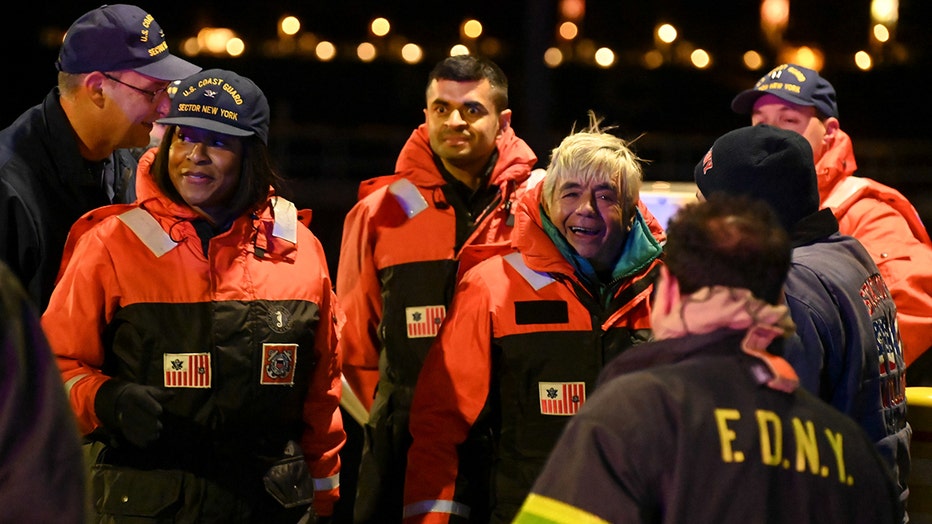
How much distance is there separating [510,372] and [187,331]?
87 cm

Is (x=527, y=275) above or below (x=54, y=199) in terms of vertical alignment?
below

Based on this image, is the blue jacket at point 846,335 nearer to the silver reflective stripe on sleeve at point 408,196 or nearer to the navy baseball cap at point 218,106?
the navy baseball cap at point 218,106

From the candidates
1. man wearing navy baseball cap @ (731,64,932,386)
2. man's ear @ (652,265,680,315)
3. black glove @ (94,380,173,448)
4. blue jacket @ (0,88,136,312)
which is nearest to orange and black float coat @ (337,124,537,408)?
man wearing navy baseball cap @ (731,64,932,386)

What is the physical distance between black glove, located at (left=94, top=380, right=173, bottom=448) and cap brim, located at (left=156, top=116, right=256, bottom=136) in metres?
0.73

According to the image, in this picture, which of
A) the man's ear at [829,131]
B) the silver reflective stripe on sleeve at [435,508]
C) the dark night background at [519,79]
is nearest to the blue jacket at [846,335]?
the silver reflective stripe on sleeve at [435,508]

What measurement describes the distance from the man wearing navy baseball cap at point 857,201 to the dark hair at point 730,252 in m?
2.75

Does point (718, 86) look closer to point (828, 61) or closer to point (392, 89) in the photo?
point (828, 61)

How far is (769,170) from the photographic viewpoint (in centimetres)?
315

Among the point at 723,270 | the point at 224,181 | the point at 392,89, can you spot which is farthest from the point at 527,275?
the point at 392,89

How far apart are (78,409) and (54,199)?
838 mm

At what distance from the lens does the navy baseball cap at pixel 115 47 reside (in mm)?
4148

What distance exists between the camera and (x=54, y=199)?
4.05 metres

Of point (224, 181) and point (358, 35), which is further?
point (358, 35)

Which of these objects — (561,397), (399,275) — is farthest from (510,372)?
(399,275)
